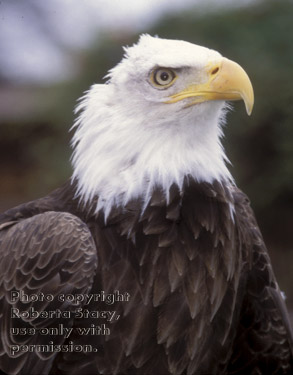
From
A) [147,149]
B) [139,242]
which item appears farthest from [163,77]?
[139,242]

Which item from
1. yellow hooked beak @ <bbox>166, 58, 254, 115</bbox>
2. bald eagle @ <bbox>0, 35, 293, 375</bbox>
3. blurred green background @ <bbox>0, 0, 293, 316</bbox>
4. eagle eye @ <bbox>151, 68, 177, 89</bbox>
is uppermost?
blurred green background @ <bbox>0, 0, 293, 316</bbox>

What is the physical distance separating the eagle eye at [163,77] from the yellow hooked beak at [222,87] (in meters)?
0.08

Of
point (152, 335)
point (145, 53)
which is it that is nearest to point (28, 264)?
point (152, 335)

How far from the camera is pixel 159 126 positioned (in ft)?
11.3

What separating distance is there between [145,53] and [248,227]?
3.83ft

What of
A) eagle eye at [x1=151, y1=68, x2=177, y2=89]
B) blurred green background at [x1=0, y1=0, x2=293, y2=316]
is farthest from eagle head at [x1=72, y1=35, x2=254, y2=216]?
blurred green background at [x1=0, y1=0, x2=293, y2=316]

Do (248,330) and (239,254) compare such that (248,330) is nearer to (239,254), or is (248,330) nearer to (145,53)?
(239,254)

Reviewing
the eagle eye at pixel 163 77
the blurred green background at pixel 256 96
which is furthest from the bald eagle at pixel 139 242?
the blurred green background at pixel 256 96

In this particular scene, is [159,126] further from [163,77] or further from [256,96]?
[256,96]

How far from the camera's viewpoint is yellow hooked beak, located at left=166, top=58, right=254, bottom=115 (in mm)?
3320

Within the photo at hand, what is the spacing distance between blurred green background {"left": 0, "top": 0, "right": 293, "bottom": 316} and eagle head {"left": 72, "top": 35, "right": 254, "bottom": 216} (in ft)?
10.9

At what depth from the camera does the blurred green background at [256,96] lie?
23.2ft

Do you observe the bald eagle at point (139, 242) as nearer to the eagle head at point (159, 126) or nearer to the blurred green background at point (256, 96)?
A: the eagle head at point (159, 126)

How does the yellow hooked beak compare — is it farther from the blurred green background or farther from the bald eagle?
the blurred green background
